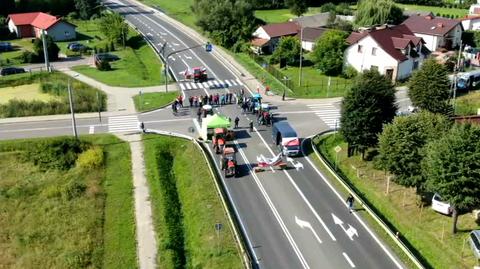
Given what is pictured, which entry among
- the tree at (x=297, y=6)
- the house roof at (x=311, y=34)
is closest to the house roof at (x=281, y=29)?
the house roof at (x=311, y=34)

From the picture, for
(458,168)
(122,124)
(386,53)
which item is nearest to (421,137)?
(458,168)

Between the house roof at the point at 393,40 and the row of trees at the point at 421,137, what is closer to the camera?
the row of trees at the point at 421,137

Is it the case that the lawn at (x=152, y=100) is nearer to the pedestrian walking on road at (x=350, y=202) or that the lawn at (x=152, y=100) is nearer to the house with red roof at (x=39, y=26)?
the pedestrian walking on road at (x=350, y=202)

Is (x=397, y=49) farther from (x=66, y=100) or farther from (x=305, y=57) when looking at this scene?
(x=66, y=100)

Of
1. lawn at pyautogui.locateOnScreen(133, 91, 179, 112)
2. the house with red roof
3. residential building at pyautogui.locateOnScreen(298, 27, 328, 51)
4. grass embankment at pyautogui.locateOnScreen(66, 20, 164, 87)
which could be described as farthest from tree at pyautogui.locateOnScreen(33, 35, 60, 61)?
residential building at pyautogui.locateOnScreen(298, 27, 328, 51)

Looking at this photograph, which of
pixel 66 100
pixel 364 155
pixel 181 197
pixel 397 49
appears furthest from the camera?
pixel 397 49

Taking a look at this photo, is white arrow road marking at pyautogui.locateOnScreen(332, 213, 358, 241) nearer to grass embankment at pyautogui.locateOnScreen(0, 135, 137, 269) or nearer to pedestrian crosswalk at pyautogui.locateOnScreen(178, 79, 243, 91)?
grass embankment at pyautogui.locateOnScreen(0, 135, 137, 269)

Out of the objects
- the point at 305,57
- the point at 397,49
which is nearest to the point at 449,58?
the point at 397,49
